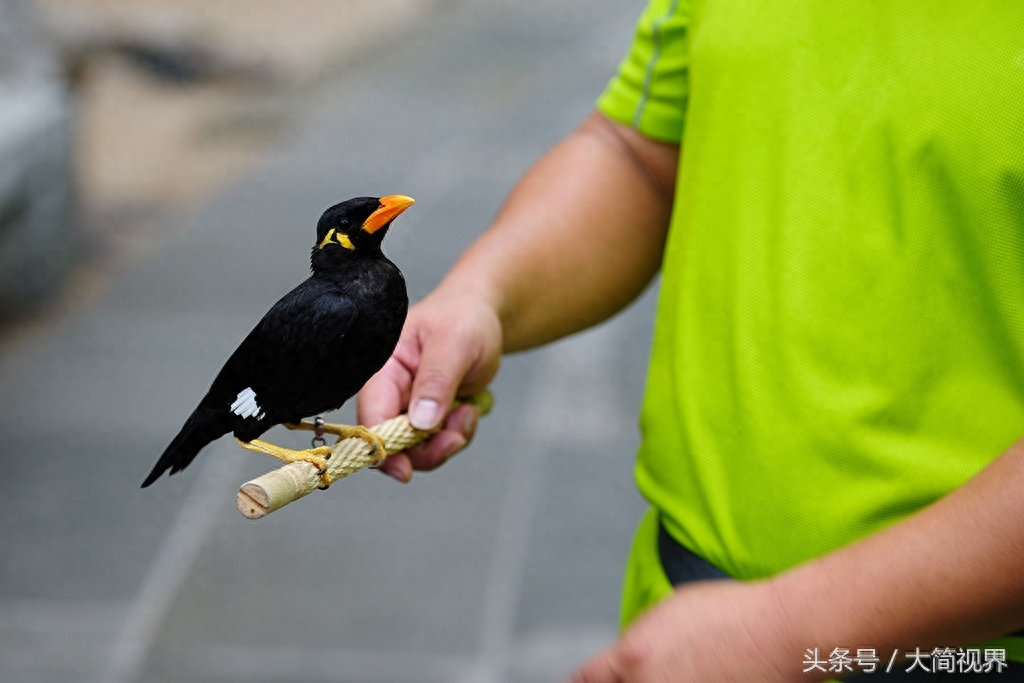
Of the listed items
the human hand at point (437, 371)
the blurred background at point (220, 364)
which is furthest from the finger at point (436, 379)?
the blurred background at point (220, 364)

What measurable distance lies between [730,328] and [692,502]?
0.23m

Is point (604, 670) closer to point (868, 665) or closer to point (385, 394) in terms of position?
point (868, 665)

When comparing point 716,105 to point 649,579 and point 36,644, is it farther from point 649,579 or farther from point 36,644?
point 36,644

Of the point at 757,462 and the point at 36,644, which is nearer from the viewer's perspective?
the point at 757,462

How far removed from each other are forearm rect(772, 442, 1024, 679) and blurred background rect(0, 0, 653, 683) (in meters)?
0.70

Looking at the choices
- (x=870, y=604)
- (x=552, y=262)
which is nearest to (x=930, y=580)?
(x=870, y=604)

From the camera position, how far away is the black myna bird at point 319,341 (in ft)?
2.35

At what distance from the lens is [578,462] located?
12.4ft

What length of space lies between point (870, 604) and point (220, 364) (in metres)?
2.33

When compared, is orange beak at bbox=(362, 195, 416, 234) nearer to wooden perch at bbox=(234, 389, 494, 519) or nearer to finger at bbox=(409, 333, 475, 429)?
wooden perch at bbox=(234, 389, 494, 519)

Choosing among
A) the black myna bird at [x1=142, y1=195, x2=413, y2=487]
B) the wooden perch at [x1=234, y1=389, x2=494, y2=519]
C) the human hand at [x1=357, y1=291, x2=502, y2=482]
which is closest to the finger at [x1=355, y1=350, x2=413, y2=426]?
the human hand at [x1=357, y1=291, x2=502, y2=482]

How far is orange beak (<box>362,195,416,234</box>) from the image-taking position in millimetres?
696

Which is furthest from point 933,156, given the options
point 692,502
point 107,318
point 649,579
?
point 107,318

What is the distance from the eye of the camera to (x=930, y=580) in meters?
0.93
